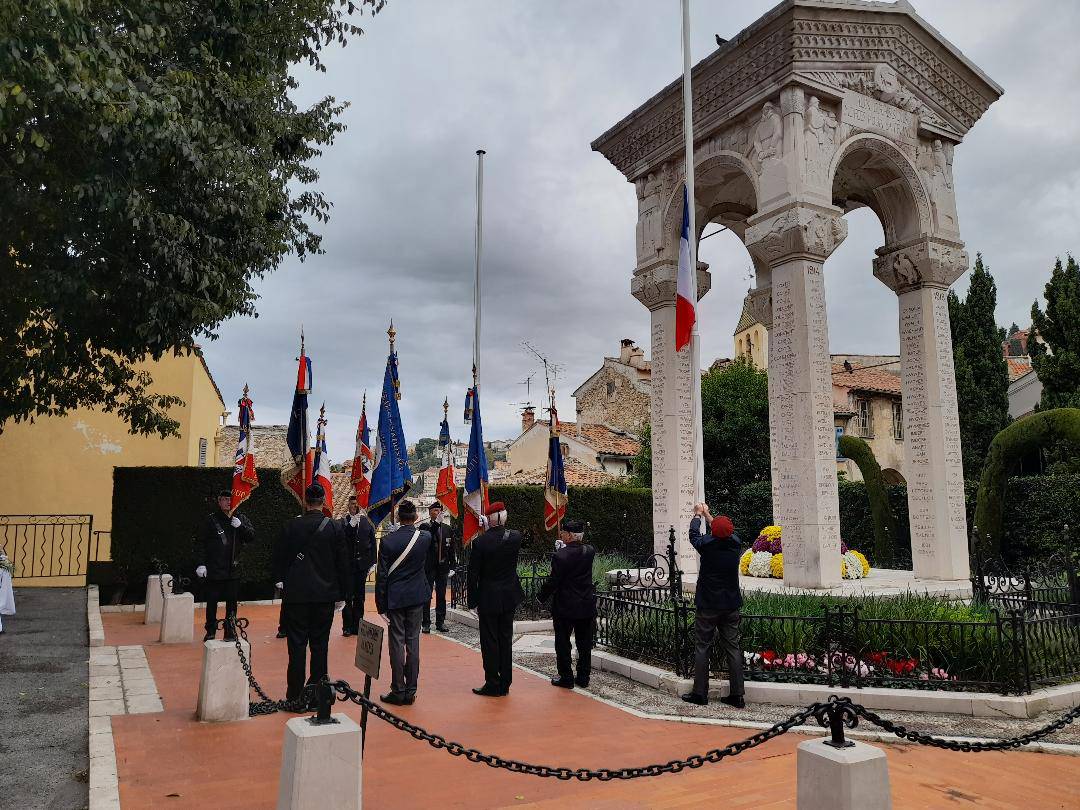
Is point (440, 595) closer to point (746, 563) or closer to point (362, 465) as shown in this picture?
point (362, 465)

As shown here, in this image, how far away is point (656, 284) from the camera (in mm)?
14328

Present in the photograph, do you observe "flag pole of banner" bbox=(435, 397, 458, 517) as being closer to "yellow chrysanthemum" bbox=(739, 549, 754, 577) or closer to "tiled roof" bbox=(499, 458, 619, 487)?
"yellow chrysanthemum" bbox=(739, 549, 754, 577)

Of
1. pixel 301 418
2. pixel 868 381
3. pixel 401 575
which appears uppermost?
pixel 868 381

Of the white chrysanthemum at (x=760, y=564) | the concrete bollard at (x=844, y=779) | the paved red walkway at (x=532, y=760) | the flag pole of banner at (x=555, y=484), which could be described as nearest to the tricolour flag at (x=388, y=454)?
the flag pole of banner at (x=555, y=484)

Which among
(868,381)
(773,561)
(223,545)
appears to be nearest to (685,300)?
(773,561)

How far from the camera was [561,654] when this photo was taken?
27.4 feet

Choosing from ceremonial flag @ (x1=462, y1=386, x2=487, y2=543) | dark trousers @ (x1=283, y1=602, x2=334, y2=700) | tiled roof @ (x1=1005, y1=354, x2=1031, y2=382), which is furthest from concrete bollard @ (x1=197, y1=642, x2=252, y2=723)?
tiled roof @ (x1=1005, y1=354, x2=1031, y2=382)

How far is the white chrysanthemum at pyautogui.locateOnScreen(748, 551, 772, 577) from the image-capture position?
13414 mm

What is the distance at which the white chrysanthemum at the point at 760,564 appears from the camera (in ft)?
44.0

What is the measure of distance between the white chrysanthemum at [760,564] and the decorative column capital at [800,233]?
5303 mm

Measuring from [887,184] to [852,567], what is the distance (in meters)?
6.98

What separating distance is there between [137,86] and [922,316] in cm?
1231

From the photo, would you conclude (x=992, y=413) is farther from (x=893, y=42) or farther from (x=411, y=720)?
(x=411, y=720)

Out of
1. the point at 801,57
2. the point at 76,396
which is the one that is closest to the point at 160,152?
the point at 76,396
